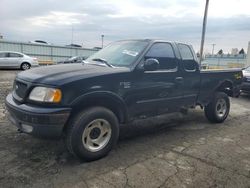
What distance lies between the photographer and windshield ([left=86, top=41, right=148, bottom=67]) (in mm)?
4648

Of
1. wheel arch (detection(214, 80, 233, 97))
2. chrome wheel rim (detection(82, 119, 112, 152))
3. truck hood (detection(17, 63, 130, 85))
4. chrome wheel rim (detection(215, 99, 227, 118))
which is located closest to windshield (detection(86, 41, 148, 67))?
truck hood (detection(17, 63, 130, 85))

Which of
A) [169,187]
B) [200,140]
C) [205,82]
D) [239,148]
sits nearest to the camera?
[169,187]

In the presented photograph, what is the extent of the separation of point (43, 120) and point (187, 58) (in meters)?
3.29

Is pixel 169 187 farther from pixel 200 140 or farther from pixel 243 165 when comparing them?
pixel 200 140

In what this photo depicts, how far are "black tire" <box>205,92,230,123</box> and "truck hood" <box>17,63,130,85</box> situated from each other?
296cm

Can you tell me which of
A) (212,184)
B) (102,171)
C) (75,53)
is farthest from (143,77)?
(75,53)

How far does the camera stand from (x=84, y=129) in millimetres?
3854

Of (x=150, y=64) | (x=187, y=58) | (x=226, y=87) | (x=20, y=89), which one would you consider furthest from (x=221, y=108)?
(x=20, y=89)

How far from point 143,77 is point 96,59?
99cm

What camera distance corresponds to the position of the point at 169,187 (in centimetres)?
338

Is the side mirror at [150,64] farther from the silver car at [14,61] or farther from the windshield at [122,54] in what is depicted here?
the silver car at [14,61]

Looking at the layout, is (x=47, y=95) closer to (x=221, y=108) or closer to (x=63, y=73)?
(x=63, y=73)

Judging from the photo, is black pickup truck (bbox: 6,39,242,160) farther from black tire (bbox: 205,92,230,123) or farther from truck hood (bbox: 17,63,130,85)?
black tire (bbox: 205,92,230,123)

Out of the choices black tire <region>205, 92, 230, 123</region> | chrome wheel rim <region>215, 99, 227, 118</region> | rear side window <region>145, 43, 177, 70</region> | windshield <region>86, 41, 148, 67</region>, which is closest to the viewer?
windshield <region>86, 41, 148, 67</region>
